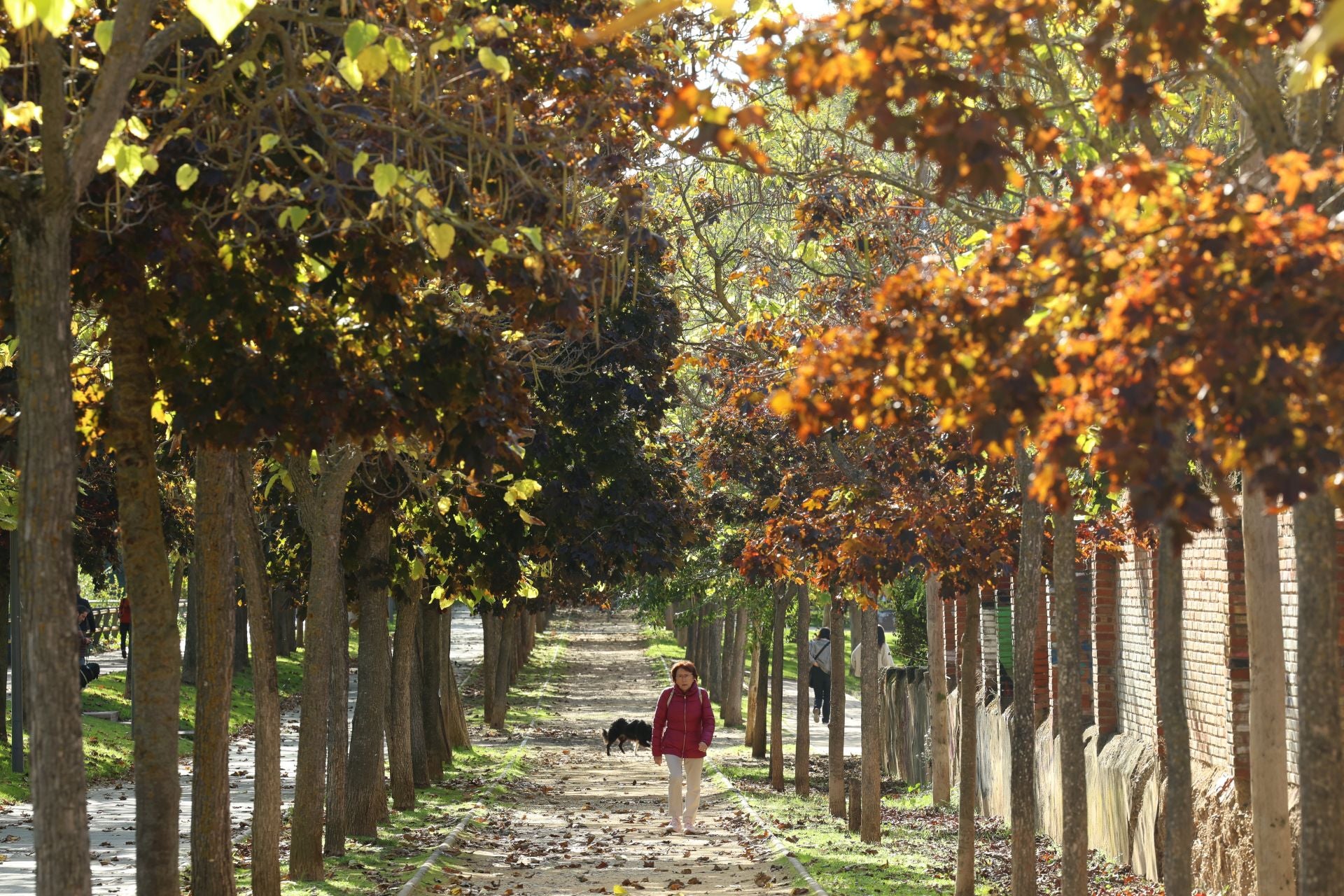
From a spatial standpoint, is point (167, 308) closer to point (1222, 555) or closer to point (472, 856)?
point (1222, 555)

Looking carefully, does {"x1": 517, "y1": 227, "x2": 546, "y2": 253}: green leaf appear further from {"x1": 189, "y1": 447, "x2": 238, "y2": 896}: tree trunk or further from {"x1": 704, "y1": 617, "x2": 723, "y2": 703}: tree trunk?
{"x1": 704, "y1": 617, "x2": 723, "y2": 703}: tree trunk

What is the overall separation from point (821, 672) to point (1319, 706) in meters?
31.1

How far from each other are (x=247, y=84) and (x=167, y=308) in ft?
4.14

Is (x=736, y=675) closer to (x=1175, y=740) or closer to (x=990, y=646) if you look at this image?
(x=990, y=646)

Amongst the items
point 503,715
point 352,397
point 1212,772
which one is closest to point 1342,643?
point 1212,772

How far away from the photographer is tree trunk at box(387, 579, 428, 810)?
66.6ft

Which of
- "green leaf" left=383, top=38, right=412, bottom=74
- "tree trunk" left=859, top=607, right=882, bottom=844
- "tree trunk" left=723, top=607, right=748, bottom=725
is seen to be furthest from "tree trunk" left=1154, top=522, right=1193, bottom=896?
"tree trunk" left=723, top=607, right=748, bottom=725

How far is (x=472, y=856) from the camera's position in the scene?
1672cm

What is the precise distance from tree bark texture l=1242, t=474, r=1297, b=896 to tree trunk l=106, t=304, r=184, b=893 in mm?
5068

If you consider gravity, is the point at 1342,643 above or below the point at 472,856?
above

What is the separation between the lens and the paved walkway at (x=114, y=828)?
555 inches

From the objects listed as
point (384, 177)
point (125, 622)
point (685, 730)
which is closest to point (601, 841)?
point (685, 730)

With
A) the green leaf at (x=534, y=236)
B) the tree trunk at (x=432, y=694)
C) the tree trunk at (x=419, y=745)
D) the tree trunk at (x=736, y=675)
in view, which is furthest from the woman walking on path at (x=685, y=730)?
the tree trunk at (x=736, y=675)

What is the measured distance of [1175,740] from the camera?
23.0 ft
